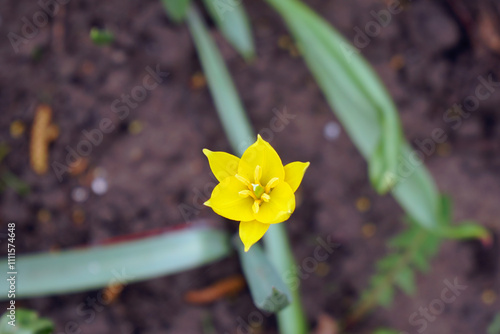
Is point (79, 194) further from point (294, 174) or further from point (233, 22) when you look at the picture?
point (294, 174)

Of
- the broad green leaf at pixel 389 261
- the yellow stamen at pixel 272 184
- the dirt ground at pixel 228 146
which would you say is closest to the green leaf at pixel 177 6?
the dirt ground at pixel 228 146

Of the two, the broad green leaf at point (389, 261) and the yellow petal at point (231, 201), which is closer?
the yellow petal at point (231, 201)

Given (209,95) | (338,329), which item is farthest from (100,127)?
Answer: (338,329)

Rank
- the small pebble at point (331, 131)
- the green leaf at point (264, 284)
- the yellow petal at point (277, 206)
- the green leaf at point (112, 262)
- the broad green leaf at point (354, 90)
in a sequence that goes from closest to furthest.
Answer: the yellow petal at point (277, 206)
the green leaf at point (264, 284)
the broad green leaf at point (354, 90)
the green leaf at point (112, 262)
the small pebble at point (331, 131)

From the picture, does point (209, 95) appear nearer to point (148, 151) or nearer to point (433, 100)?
point (148, 151)

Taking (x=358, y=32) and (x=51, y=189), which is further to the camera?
(x=358, y=32)

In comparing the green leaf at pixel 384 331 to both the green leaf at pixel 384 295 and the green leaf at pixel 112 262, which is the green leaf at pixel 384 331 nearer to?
the green leaf at pixel 384 295
